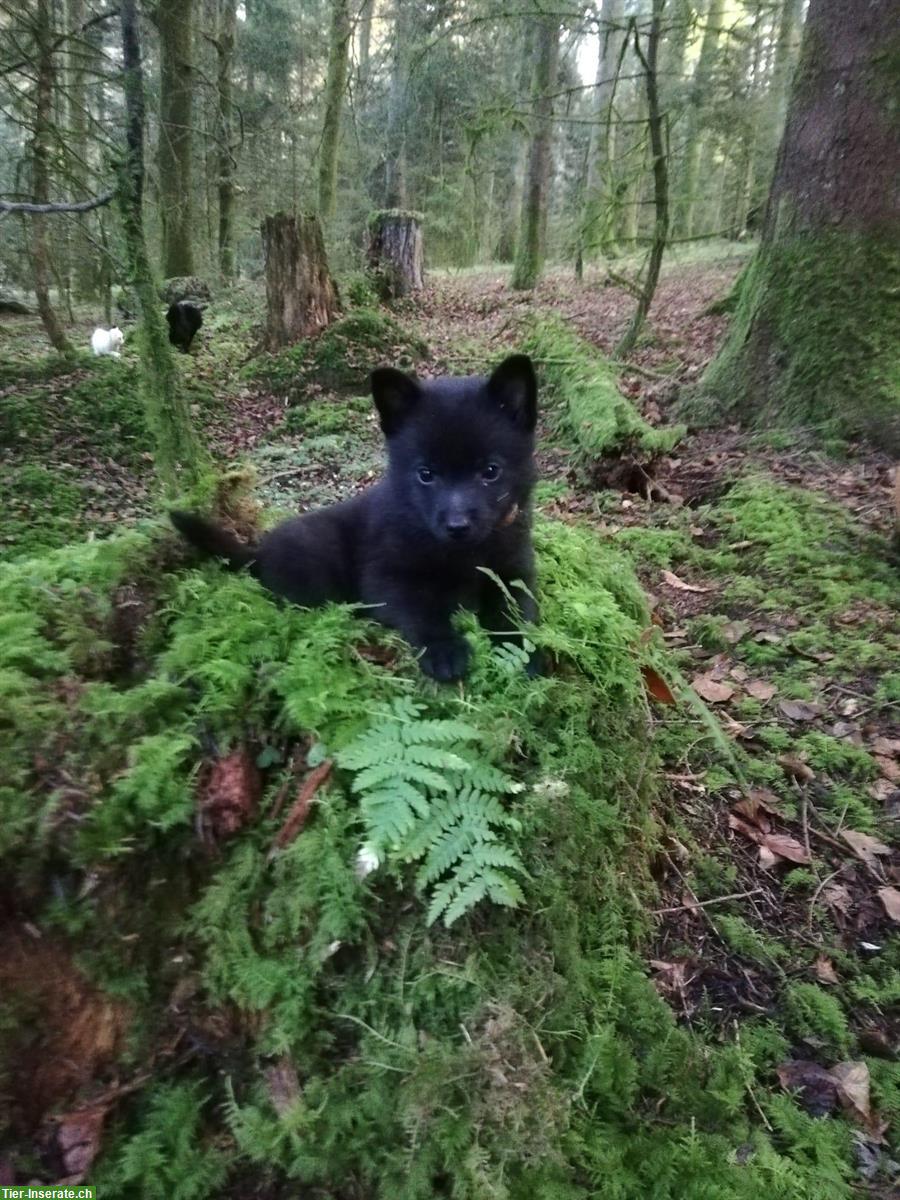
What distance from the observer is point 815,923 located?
3.57m

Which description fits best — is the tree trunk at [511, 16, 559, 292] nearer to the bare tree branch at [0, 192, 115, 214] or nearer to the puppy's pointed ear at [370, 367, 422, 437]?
the bare tree branch at [0, 192, 115, 214]

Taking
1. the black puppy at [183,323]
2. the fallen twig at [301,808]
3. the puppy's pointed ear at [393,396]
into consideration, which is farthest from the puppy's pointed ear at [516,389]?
the black puppy at [183,323]

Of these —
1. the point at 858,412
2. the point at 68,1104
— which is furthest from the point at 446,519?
the point at 858,412

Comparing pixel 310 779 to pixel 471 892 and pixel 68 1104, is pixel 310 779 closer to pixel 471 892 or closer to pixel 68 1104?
pixel 471 892

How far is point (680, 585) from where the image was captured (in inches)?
238

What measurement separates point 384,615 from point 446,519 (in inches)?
17.9

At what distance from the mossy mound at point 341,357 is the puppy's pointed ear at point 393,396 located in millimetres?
7943

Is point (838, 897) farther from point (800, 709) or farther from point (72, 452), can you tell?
point (72, 452)

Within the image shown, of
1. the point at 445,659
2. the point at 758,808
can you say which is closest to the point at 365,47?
the point at 758,808

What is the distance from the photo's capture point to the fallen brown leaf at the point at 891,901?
3.59 m

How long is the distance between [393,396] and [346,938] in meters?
2.12

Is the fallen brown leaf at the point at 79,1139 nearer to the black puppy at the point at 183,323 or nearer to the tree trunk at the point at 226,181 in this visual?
the black puppy at the point at 183,323

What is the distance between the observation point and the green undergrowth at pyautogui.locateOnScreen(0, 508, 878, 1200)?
2.12m

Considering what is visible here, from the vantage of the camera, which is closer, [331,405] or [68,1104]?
[68,1104]
